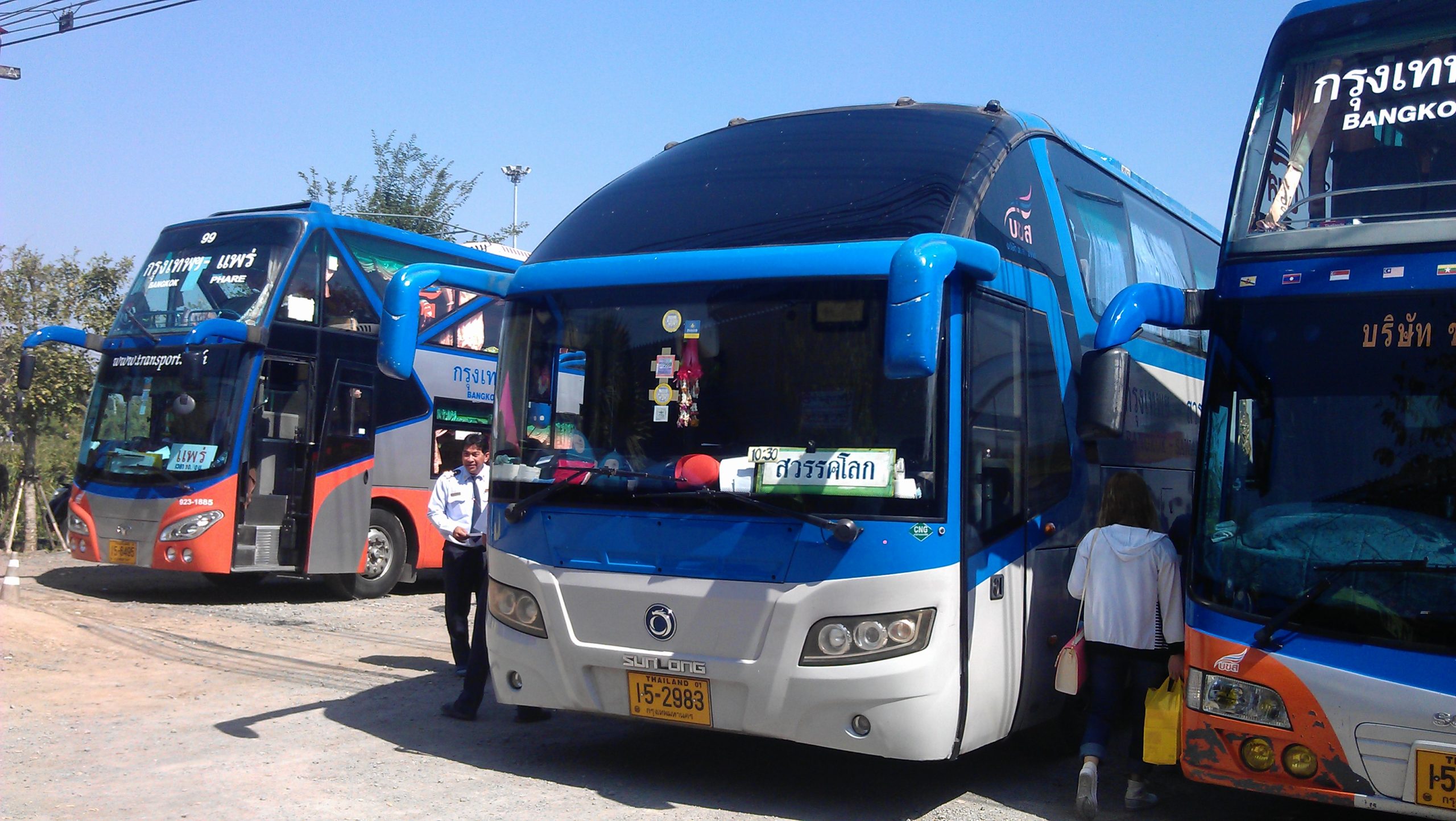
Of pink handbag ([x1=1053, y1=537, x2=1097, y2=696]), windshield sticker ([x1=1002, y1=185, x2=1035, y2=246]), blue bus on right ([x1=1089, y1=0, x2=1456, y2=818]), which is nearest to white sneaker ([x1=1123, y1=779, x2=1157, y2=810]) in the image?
pink handbag ([x1=1053, y1=537, x2=1097, y2=696])

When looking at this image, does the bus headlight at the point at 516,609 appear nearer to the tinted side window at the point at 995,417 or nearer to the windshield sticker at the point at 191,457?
the tinted side window at the point at 995,417

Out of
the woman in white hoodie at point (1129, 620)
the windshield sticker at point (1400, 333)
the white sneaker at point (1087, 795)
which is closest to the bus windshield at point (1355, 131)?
the windshield sticker at point (1400, 333)

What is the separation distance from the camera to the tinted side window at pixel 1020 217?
6.49 metres

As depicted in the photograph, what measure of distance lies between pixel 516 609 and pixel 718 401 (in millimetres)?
1608

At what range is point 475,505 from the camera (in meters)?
8.72

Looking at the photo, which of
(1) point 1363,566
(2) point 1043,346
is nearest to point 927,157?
(2) point 1043,346

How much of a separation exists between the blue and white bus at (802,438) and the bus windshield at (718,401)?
12 mm

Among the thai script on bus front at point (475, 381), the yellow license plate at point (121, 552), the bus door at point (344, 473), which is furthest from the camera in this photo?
the thai script on bus front at point (475, 381)

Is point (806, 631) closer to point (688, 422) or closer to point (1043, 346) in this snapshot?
point (688, 422)

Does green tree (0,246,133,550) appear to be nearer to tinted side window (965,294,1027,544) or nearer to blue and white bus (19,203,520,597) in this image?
blue and white bus (19,203,520,597)

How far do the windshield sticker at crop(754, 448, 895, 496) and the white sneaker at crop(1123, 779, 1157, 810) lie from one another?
204 cm

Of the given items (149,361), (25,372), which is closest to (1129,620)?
(149,361)

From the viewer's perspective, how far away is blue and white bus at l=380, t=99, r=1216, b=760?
5.81 m

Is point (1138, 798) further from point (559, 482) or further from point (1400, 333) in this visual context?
point (559, 482)
